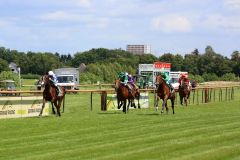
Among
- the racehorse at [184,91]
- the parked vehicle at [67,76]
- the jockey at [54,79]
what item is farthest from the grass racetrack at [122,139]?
the parked vehicle at [67,76]

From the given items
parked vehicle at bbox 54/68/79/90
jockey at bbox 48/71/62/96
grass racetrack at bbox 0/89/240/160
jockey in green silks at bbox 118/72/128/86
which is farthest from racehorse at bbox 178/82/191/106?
parked vehicle at bbox 54/68/79/90

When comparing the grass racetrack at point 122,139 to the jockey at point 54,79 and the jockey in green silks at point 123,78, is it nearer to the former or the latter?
the jockey at point 54,79

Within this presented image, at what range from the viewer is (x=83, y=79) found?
278 feet

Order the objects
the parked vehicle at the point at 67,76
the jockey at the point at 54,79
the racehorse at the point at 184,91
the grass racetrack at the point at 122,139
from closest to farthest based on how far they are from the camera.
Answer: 1. the grass racetrack at the point at 122,139
2. the jockey at the point at 54,79
3. the racehorse at the point at 184,91
4. the parked vehicle at the point at 67,76

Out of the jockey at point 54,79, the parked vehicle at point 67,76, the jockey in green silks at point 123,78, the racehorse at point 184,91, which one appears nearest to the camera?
the jockey at point 54,79

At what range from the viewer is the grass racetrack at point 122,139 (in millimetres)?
12945

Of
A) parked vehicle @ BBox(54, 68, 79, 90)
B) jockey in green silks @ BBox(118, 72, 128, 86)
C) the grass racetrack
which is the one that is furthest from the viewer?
parked vehicle @ BBox(54, 68, 79, 90)

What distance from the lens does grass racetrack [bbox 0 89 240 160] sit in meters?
12.9

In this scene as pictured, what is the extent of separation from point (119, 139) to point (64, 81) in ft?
168

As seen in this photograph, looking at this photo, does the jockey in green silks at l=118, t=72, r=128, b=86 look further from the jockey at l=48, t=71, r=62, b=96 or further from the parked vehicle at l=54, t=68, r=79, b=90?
the parked vehicle at l=54, t=68, r=79, b=90

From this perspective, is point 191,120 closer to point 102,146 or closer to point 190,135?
point 190,135

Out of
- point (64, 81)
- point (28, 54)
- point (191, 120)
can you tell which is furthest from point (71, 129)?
point (28, 54)

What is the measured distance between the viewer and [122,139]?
52.6 feet

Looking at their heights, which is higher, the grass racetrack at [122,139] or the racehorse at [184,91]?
the racehorse at [184,91]
